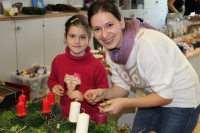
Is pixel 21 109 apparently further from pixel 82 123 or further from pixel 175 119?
pixel 175 119

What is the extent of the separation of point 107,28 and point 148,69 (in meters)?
0.25

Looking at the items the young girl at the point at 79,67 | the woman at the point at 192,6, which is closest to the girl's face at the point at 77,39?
the young girl at the point at 79,67

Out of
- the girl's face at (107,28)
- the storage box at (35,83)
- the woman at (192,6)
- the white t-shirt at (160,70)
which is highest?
the woman at (192,6)

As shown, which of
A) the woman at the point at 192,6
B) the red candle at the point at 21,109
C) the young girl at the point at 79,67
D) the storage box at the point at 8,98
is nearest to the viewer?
the red candle at the point at 21,109

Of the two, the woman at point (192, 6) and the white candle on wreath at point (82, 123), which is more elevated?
the woman at point (192, 6)

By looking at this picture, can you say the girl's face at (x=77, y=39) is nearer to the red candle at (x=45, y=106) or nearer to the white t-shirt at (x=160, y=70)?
the white t-shirt at (x=160, y=70)

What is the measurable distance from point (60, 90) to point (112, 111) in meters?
0.47

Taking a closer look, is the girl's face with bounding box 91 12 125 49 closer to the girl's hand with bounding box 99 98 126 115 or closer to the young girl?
the girl's hand with bounding box 99 98 126 115

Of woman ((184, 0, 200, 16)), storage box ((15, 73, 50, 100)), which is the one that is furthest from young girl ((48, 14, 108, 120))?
woman ((184, 0, 200, 16))

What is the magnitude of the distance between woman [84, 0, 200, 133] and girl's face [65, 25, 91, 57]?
0.30 m

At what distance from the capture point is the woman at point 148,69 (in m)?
1.17

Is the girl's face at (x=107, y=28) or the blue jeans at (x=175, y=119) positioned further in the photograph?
the blue jeans at (x=175, y=119)

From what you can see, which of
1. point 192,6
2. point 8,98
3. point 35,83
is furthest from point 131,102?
point 192,6

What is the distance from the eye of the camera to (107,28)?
3.95 feet
